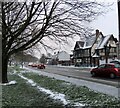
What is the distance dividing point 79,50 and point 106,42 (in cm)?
1862

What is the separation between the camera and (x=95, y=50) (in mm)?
78375

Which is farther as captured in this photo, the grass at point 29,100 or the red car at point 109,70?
the red car at point 109,70

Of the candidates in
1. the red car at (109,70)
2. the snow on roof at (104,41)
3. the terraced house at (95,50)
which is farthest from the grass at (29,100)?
the snow on roof at (104,41)

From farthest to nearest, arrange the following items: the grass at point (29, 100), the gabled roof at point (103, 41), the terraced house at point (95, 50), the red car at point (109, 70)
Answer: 1. the gabled roof at point (103, 41)
2. the terraced house at point (95, 50)
3. the red car at point (109, 70)
4. the grass at point (29, 100)

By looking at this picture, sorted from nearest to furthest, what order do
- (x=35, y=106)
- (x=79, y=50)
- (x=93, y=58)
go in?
(x=35, y=106), (x=93, y=58), (x=79, y=50)

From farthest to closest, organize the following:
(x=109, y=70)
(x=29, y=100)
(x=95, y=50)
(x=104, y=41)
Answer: (x=95, y=50) → (x=104, y=41) → (x=109, y=70) → (x=29, y=100)

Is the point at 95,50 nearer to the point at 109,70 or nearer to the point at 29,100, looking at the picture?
the point at 109,70

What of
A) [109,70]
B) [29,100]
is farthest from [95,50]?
[29,100]

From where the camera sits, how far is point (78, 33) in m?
15.1

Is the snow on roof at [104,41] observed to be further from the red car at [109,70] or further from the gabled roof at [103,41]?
the red car at [109,70]

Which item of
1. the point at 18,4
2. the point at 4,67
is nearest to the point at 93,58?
the point at 4,67

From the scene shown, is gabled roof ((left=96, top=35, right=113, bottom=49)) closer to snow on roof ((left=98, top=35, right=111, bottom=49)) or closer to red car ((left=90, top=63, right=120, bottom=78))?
snow on roof ((left=98, top=35, right=111, bottom=49))

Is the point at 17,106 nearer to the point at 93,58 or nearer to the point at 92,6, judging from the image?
the point at 92,6

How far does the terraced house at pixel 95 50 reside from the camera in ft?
239
